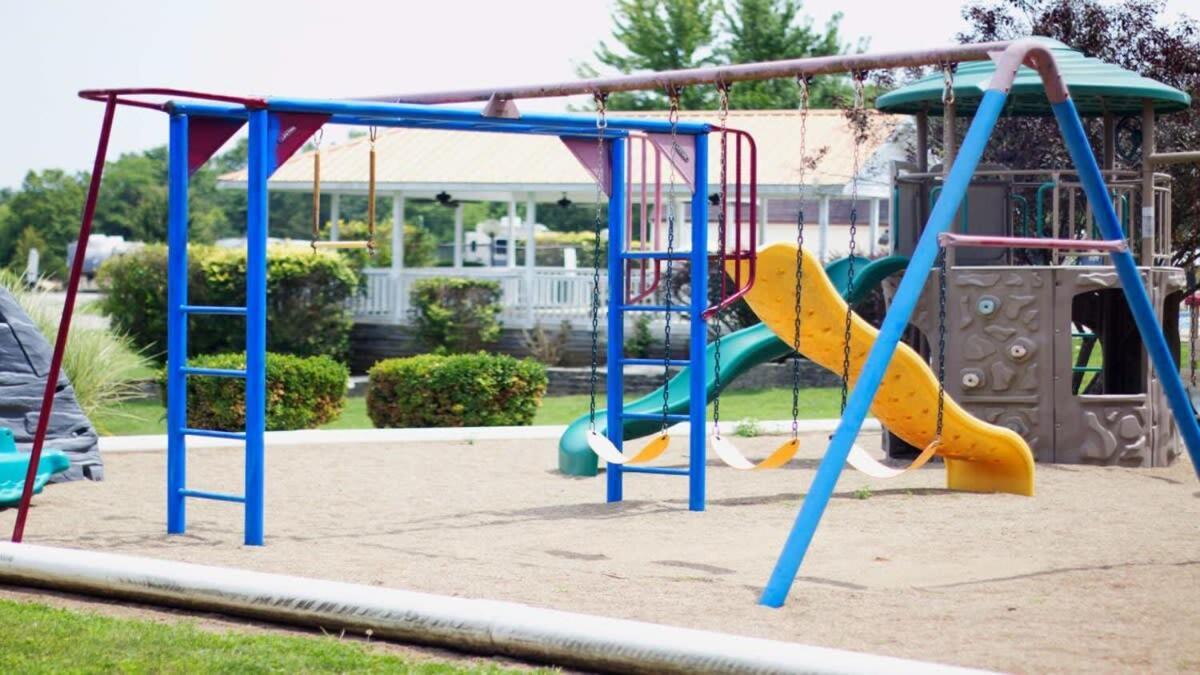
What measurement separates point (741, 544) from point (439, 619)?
3.01 meters

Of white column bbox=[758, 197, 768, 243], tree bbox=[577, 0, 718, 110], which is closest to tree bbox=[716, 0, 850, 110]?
tree bbox=[577, 0, 718, 110]

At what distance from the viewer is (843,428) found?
6.48m

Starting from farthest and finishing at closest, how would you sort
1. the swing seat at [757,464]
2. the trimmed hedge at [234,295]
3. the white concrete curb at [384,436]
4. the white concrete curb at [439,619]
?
the trimmed hedge at [234,295], the white concrete curb at [384,436], the swing seat at [757,464], the white concrete curb at [439,619]

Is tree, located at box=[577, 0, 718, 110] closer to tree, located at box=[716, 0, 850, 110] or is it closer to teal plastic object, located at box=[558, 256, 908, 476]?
tree, located at box=[716, 0, 850, 110]

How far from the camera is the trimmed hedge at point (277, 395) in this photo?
15430 mm

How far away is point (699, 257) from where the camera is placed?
9.77 meters

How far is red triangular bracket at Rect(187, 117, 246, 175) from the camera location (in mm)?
8359

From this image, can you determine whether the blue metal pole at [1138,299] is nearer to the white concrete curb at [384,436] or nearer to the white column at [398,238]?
the white concrete curb at [384,436]

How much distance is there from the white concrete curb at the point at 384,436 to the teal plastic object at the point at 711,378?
185cm

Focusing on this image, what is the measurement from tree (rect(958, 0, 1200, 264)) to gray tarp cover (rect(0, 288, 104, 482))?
14.1m

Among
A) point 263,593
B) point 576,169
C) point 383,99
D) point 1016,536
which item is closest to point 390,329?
point 576,169

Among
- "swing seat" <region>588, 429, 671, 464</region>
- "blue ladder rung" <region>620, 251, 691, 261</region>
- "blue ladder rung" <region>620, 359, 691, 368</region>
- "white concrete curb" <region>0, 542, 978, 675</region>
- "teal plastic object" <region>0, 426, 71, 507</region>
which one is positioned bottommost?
"white concrete curb" <region>0, 542, 978, 675</region>

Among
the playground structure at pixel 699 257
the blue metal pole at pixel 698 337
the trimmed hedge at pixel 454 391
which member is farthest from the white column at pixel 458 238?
the blue metal pole at pixel 698 337

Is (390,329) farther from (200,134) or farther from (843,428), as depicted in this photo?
(843,428)
